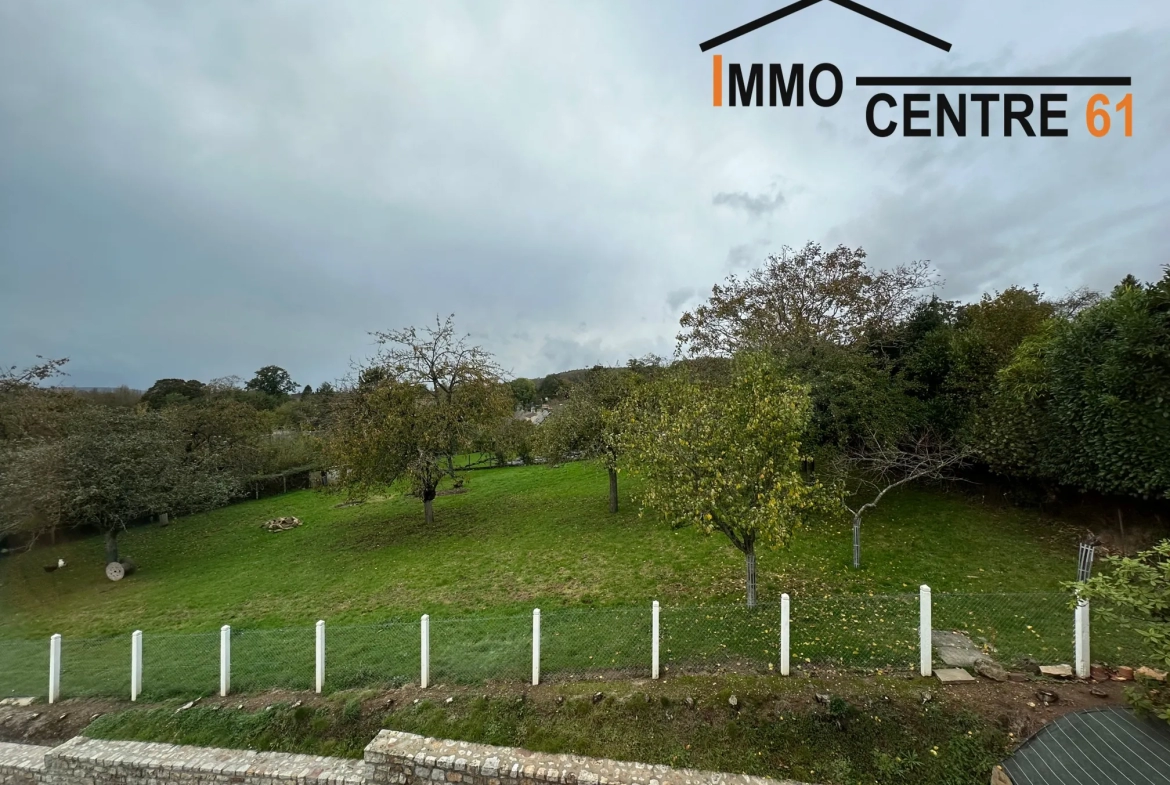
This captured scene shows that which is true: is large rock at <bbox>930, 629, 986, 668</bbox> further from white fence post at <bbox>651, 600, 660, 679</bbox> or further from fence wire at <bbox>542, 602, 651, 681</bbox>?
fence wire at <bbox>542, 602, 651, 681</bbox>

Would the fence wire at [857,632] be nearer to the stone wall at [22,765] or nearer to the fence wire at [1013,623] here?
the fence wire at [1013,623]

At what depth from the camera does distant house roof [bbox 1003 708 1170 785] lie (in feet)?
12.6

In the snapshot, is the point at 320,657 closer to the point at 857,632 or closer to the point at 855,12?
the point at 857,632

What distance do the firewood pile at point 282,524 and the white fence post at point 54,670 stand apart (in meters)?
11.2

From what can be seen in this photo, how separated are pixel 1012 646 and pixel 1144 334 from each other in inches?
278


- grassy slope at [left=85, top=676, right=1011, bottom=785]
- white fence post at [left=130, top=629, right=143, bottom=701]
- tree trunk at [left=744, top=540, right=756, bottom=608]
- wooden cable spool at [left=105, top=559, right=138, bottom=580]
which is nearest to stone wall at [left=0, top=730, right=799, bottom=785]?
grassy slope at [left=85, top=676, right=1011, bottom=785]

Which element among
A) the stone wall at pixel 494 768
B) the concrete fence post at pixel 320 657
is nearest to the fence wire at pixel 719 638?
the stone wall at pixel 494 768

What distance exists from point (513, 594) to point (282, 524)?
536 inches

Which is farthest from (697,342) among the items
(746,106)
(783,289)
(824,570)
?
(746,106)

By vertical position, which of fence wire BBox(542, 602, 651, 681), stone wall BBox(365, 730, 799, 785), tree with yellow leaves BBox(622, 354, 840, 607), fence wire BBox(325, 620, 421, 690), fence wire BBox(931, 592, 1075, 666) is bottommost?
stone wall BBox(365, 730, 799, 785)

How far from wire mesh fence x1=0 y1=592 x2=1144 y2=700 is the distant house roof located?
117cm

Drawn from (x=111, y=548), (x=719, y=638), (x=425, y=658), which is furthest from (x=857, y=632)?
(x=111, y=548)

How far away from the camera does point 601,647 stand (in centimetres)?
656

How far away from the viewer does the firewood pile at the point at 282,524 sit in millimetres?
18156
